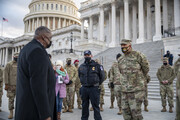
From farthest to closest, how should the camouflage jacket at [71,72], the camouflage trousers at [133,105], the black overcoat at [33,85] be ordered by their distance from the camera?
the camouflage jacket at [71,72]
the camouflage trousers at [133,105]
the black overcoat at [33,85]

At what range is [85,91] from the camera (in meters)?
5.08

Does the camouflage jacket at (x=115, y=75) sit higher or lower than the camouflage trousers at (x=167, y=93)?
higher

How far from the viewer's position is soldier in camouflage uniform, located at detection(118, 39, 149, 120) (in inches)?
147

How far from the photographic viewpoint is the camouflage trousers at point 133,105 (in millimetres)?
3703

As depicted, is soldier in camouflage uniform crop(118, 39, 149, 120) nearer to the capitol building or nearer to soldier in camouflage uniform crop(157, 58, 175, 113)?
soldier in camouflage uniform crop(157, 58, 175, 113)

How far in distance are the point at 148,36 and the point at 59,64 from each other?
25.3 m

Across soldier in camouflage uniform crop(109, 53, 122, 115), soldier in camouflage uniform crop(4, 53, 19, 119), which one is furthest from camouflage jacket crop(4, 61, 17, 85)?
soldier in camouflage uniform crop(109, 53, 122, 115)

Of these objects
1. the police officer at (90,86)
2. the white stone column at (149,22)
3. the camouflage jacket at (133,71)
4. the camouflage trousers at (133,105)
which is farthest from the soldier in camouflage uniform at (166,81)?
the white stone column at (149,22)

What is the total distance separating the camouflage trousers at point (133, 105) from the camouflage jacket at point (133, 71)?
0.37 ft

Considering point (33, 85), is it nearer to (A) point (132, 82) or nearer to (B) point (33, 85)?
(B) point (33, 85)

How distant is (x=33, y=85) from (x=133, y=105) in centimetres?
240

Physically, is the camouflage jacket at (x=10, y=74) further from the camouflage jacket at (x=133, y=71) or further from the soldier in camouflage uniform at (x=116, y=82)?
the camouflage jacket at (x=133, y=71)

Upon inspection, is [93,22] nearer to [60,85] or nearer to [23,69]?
[60,85]

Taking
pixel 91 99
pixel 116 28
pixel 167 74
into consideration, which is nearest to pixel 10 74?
pixel 91 99
